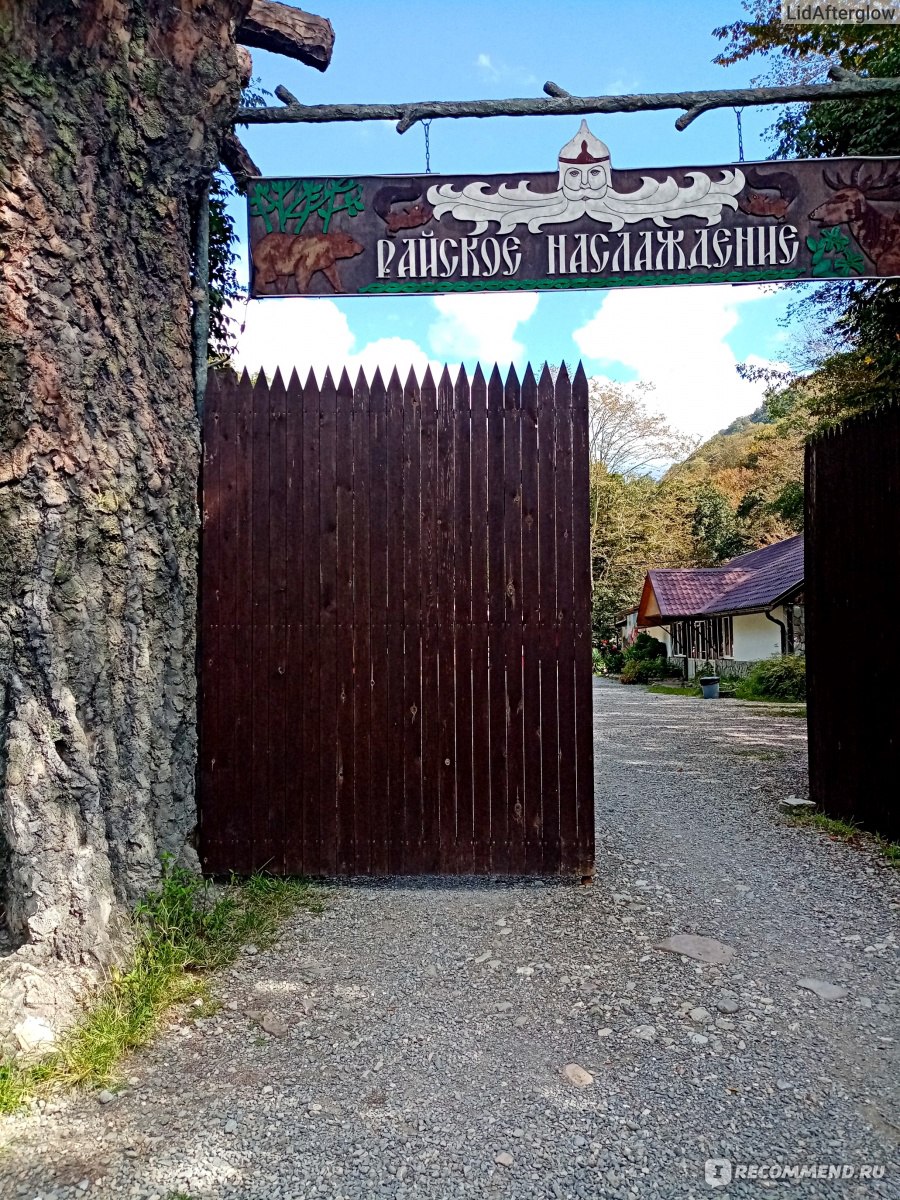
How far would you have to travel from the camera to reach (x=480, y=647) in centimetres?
407

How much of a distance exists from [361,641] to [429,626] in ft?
1.33

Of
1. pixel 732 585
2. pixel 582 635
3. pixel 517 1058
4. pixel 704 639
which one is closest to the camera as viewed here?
pixel 517 1058

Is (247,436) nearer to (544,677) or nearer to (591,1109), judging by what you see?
(544,677)

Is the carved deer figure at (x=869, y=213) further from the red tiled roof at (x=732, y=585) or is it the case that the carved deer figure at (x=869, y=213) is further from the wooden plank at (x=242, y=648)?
the red tiled roof at (x=732, y=585)

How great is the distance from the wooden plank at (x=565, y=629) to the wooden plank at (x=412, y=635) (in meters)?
0.81

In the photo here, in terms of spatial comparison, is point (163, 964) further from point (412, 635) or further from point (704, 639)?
point (704, 639)

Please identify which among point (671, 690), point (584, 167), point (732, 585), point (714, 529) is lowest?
point (671, 690)

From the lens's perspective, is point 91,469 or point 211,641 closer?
point 91,469

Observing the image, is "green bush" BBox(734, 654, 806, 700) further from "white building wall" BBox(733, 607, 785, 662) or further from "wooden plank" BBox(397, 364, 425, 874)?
"wooden plank" BBox(397, 364, 425, 874)

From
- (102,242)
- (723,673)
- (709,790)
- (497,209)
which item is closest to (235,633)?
(102,242)

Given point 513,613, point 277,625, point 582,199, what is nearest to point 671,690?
point 582,199

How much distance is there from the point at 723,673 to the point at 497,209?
19.8 m

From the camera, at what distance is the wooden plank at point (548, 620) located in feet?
13.2

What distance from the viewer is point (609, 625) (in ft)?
123
